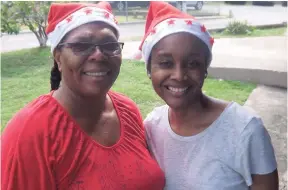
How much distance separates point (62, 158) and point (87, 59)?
514 millimetres

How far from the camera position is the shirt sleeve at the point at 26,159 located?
1.73 meters

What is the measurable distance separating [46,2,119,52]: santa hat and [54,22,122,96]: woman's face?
0.03 metres

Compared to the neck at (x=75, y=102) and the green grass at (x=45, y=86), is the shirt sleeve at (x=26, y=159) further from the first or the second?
the green grass at (x=45, y=86)

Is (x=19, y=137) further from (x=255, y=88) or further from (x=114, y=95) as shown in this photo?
(x=255, y=88)

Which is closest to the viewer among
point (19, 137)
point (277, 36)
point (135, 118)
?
point (19, 137)

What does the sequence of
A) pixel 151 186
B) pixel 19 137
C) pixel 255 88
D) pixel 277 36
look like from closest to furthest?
pixel 19 137, pixel 151 186, pixel 255 88, pixel 277 36

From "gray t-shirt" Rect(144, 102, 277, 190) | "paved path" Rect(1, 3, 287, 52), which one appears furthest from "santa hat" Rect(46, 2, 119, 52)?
"paved path" Rect(1, 3, 287, 52)

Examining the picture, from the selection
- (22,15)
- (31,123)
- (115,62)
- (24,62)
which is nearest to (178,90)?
(115,62)

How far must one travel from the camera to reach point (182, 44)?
6.13 ft

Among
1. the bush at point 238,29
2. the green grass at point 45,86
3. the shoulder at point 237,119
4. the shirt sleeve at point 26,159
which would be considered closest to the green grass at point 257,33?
the bush at point 238,29

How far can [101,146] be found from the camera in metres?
2.02

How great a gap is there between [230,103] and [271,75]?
231 inches

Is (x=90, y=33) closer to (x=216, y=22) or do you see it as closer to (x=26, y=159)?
(x=26, y=159)

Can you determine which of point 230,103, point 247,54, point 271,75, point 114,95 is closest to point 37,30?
point 247,54
